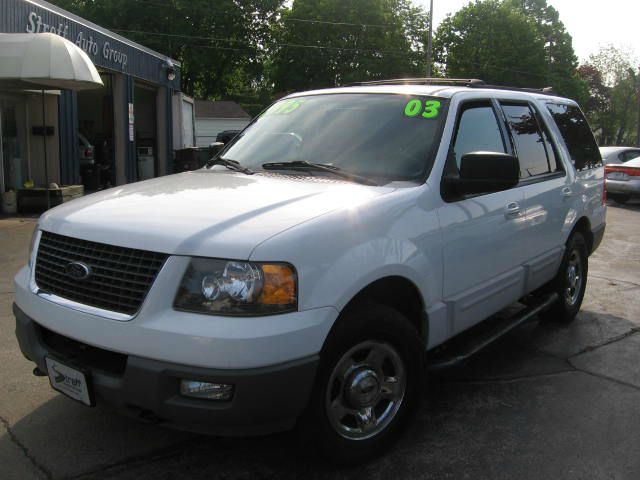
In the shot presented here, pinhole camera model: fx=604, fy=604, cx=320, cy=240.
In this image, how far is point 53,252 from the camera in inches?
114

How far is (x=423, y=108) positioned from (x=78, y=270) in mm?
2164

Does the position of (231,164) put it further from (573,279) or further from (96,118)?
(96,118)

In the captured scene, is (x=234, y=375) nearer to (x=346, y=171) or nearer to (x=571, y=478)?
(x=346, y=171)

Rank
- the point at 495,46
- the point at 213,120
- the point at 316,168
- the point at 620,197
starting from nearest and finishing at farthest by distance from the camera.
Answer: the point at 316,168, the point at 620,197, the point at 213,120, the point at 495,46

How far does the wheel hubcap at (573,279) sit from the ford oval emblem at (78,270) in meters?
4.09

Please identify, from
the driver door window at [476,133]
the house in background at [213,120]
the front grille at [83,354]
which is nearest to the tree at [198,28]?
the house in background at [213,120]

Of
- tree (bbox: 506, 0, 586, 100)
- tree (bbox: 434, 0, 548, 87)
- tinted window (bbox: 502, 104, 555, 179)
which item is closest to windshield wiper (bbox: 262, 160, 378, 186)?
tinted window (bbox: 502, 104, 555, 179)

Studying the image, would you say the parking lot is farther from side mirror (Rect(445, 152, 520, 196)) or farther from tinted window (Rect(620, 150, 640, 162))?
tinted window (Rect(620, 150, 640, 162))

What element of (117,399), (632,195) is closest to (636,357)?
(117,399)

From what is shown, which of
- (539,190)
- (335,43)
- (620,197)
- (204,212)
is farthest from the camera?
(335,43)

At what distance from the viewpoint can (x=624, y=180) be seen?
1554cm

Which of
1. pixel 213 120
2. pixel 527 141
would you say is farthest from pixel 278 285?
pixel 213 120

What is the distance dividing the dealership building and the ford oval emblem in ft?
31.6

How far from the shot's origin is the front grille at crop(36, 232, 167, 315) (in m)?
2.49
